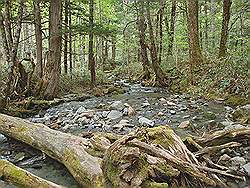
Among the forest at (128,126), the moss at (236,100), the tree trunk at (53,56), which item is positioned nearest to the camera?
the forest at (128,126)

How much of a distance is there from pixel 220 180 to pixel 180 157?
53 centimetres

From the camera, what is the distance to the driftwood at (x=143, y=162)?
371cm

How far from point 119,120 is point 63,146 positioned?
3277 millimetres

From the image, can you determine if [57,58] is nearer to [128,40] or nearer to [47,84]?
[47,84]

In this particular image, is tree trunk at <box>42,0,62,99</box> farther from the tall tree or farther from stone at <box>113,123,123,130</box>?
the tall tree

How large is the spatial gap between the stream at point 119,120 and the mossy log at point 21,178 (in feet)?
0.50

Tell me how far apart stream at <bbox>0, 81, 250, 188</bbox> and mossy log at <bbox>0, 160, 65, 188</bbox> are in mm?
151

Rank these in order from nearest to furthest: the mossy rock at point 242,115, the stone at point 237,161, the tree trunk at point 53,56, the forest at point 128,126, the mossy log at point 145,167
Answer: the mossy log at point 145,167
the forest at point 128,126
the stone at point 237,161
the mossy rock at point 242,115
the tree trunk at point 53,56

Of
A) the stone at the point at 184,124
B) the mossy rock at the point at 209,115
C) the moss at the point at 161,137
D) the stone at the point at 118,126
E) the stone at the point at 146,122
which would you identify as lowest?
the stone at the point at 118,126

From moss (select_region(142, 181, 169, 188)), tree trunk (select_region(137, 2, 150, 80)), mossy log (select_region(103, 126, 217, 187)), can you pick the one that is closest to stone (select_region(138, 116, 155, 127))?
mossy log (select_region(103, 126, 217, 187))

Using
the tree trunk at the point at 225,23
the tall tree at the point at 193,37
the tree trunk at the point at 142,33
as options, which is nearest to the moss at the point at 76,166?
the tall tree at the point at 193,37

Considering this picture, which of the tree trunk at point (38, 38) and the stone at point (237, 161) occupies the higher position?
the tree trunk at point (38, 38)

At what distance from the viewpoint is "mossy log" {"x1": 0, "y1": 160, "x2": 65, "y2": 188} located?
3850 millimetres

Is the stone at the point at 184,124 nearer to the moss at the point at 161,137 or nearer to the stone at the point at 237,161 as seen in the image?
the stone at the point at 237,161
